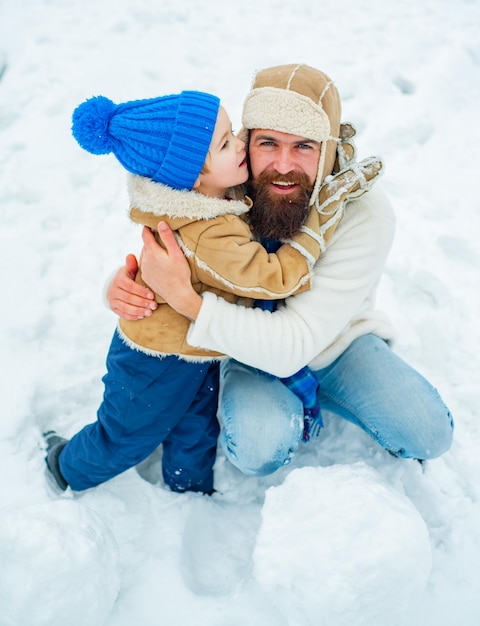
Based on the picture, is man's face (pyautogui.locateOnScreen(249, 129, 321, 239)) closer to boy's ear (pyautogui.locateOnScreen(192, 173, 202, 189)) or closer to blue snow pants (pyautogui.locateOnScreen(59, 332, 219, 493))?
boy's ear (pyautogui.locateOnScreen(192, 173, 202, 189))

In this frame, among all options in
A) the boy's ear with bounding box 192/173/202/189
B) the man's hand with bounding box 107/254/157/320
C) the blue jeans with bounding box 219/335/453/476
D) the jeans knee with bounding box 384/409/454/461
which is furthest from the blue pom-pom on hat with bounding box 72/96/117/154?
the jeans knee with bounding box 384/409/454/461

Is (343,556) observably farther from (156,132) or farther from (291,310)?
(156,132)

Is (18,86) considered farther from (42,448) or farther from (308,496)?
(308,496)

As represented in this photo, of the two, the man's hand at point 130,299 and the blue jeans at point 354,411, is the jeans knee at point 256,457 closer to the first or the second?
the blue jeans at point 354,411

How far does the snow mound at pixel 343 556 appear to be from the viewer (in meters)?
1.37

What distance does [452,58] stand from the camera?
3680 mm

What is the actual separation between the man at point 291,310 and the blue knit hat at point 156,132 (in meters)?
0.20

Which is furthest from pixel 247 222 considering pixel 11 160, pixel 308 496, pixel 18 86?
pixel 18 86

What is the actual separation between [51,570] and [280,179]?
131cm

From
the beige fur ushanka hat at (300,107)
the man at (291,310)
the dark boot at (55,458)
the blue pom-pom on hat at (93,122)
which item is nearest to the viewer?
the blue pom-pom on hat at (93,122)

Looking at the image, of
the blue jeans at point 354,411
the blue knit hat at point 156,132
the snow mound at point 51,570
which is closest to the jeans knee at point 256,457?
the blue jeans at point 354,411

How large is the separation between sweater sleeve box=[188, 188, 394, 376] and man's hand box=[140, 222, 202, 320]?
4 centimetres

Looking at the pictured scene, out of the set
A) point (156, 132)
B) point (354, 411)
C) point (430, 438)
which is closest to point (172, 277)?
point (156, 132)

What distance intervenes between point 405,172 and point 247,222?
172 centimetres
